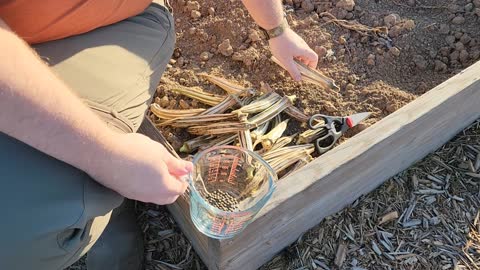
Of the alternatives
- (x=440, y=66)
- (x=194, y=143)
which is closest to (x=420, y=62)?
(x=440, y=66)

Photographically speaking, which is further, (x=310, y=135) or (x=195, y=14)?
(x=195, y=14)

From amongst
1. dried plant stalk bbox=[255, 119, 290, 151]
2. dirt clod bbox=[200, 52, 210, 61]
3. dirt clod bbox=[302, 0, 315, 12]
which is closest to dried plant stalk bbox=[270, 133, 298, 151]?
dried plant stalk bbox=[255, 119, 290, 151]

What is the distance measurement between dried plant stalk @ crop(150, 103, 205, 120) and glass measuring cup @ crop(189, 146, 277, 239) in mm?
364

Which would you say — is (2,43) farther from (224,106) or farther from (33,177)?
(224,106)

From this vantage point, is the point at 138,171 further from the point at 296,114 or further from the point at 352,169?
the point at 296,114

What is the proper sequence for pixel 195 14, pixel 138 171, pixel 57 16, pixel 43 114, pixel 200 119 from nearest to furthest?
pixel 43 114 < pixel 138 171 < pixel 57 16 < pixel 200 119 < pixel 195 14

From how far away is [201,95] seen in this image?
2.01 m

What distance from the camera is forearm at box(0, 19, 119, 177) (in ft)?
3.58

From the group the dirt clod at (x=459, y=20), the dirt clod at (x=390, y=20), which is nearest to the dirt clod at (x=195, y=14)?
the dirt clod at (x=390, y=20)

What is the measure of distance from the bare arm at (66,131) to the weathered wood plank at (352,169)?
0.37m

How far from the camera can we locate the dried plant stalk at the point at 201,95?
1996 mm

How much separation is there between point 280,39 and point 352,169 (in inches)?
18.6

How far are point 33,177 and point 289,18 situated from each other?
1443 millimetres

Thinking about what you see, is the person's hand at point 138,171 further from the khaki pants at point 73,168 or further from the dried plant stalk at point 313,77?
the dried plant stalk at point 313,77
